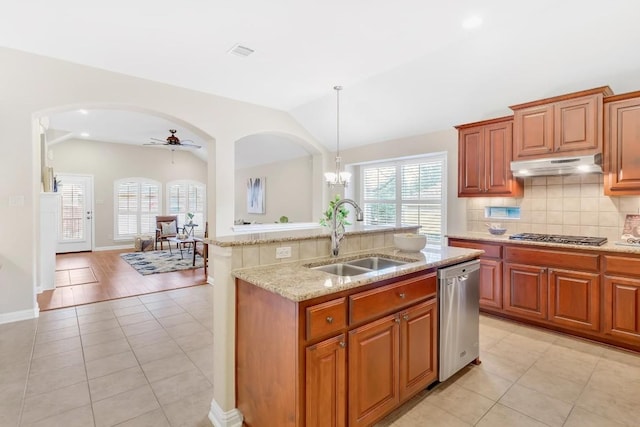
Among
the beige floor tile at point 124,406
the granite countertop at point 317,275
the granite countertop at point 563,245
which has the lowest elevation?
the beige floor tile at point 124,406

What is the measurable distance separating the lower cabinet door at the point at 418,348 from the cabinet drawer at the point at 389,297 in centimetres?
8

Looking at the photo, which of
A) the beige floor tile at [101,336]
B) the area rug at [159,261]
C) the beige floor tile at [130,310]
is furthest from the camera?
the area rug at [159,261]

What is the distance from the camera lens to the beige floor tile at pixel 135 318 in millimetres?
3623

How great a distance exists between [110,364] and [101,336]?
2.35ft

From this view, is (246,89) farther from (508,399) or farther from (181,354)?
(508,399)

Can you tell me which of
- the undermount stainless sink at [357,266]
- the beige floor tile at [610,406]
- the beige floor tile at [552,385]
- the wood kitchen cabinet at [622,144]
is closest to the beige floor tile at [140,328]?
the undermount stainless sink at [357,266]

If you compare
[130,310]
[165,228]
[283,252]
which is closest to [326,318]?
[283,252]

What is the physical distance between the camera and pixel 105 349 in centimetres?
296

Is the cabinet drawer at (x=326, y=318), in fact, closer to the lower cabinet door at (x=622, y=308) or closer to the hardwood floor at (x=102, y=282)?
the lower cabinet door at (x=622, y=308)

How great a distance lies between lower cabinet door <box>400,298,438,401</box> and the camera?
2.01 meters

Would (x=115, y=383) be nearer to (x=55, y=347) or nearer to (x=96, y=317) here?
(x=55, y=347)

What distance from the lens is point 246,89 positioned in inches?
184

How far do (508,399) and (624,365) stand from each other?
1287 mm

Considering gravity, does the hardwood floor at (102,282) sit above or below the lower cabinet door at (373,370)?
below
